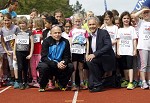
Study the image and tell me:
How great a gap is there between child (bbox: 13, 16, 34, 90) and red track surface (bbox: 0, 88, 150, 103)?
0.51 meters

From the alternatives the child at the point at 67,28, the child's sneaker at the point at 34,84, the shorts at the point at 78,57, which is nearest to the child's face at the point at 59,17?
the child at the point at 67,28

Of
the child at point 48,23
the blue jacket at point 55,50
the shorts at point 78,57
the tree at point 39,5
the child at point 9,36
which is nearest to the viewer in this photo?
the blue jacket at point 55,50

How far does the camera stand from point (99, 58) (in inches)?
299

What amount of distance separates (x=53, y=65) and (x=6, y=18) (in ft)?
5.69

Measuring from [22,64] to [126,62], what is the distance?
7.72 feet

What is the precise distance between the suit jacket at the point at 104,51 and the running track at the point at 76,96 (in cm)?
55

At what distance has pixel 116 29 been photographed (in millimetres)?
8070

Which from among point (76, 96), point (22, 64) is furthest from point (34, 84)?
A: point (76, 96)

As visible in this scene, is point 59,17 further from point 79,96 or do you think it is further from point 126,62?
point 79,96

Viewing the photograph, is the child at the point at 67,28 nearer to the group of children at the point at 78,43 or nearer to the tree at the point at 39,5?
the group of children at the point at 78,43

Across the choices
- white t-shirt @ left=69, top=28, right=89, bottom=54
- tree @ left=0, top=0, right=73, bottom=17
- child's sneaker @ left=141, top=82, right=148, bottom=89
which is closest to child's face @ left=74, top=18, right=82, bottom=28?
white t-shirt @ left=69, top=28, right=89, bottom=54

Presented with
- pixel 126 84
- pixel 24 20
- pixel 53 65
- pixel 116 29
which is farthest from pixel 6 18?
pixel 126 84

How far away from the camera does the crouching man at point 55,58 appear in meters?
7.57

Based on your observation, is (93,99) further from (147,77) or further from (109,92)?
(147,77)
